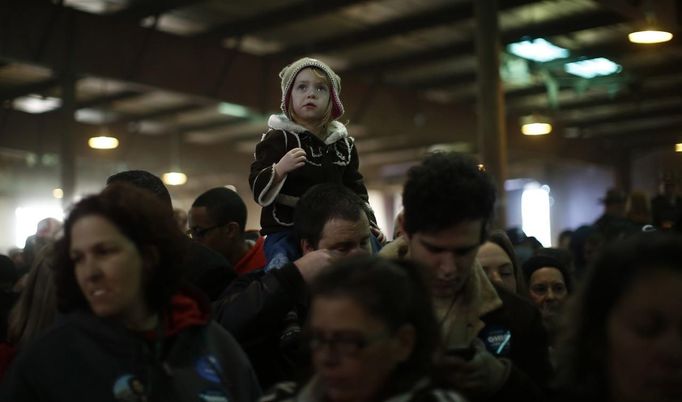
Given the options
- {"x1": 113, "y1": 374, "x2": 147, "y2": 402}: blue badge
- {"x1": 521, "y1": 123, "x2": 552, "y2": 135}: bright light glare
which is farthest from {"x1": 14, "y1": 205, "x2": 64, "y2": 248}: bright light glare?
{"x1": 113, "y1": 374, "x2": 147, "y2": 402}: blue badge

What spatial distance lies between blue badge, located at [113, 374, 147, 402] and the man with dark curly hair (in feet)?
2.98

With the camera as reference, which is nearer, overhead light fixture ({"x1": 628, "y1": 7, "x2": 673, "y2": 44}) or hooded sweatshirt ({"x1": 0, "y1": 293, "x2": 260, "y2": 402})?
hooded sweatshirt ({"x1": 0, "y1": 293, "x2": 260, "y2": 402})

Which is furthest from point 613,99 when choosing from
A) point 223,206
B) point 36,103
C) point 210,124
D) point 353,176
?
point 353,176

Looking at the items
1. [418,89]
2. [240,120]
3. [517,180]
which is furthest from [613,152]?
[240,120]

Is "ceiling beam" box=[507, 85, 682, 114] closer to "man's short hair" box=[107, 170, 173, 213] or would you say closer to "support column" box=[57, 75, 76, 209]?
"support column" box=[57, 75, 76, 209]

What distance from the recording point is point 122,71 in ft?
49.0

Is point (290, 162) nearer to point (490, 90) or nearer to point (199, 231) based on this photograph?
point (199, 231)

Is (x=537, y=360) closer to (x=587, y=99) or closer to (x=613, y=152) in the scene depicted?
(x=587, y=99)

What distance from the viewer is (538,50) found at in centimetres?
1609

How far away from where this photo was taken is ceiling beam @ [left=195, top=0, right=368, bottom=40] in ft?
47.9

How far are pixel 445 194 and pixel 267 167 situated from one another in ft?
5.04

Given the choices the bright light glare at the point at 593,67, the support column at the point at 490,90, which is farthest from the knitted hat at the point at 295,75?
the bright light glare at the point at 593,67

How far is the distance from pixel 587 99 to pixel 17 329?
66.7 ft

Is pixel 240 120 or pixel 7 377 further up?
pixel 240 120
